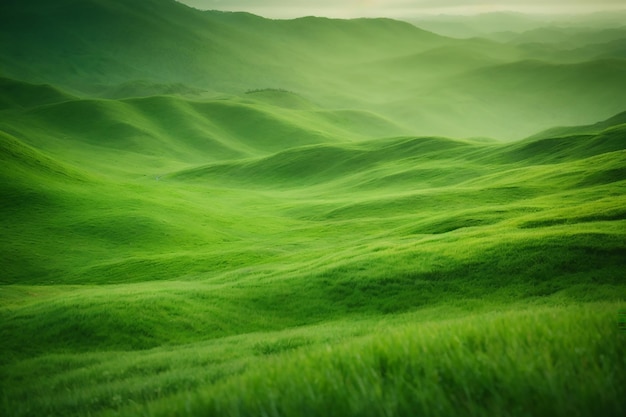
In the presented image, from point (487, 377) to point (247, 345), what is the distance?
12169mm

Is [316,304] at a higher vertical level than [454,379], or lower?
lower

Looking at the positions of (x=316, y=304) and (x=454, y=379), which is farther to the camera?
(x=316, y=304)

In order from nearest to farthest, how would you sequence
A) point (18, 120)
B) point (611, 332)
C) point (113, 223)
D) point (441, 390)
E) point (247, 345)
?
1. point (441, 390)
2. point (611, 332)
3. point (247, 345)
4. point (113, 223)
5. point (18, 120)

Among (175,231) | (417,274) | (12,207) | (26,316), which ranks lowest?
(417,274)

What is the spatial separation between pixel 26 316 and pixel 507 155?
329ft

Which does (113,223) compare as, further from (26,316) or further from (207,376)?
(207,376)

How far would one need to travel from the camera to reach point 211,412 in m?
2.80

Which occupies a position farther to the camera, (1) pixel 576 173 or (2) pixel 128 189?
(2) pixel 128 189

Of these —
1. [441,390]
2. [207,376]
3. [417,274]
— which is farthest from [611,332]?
[417,274]

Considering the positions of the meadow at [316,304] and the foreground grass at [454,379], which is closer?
the foreground grass at [454,379]

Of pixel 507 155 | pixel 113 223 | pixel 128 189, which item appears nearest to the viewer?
pixel 113 223

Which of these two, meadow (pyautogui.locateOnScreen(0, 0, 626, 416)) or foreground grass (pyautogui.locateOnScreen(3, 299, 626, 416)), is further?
meadow (pyautogui.locateOnScreen(0, 0, 626, 416))

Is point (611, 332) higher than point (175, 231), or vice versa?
point (175, 231)

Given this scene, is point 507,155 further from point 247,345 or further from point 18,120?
point 18,120
